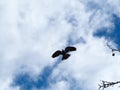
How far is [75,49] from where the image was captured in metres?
4.29

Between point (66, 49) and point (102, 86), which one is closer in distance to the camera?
point (66, 49)

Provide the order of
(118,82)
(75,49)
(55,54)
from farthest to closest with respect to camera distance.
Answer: (118,82)
(55,54)
(75,49)

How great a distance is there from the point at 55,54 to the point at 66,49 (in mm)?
331

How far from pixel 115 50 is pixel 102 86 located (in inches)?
60.1

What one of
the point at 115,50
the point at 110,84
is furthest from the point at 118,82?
the point at 115,50

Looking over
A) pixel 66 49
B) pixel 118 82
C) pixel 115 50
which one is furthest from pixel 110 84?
→ pixel 66 49

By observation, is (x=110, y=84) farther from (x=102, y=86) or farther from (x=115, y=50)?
(x=115, y=50)

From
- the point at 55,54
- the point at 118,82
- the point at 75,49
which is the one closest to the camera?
the point at 75,49

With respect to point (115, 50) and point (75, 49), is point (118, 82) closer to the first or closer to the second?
point (115, 50)

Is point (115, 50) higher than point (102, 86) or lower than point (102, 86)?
higher

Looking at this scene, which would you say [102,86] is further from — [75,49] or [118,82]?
[75,49]

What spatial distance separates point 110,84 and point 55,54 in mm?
3208

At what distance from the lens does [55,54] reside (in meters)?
4.61

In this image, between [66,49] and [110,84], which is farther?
[110,84]
